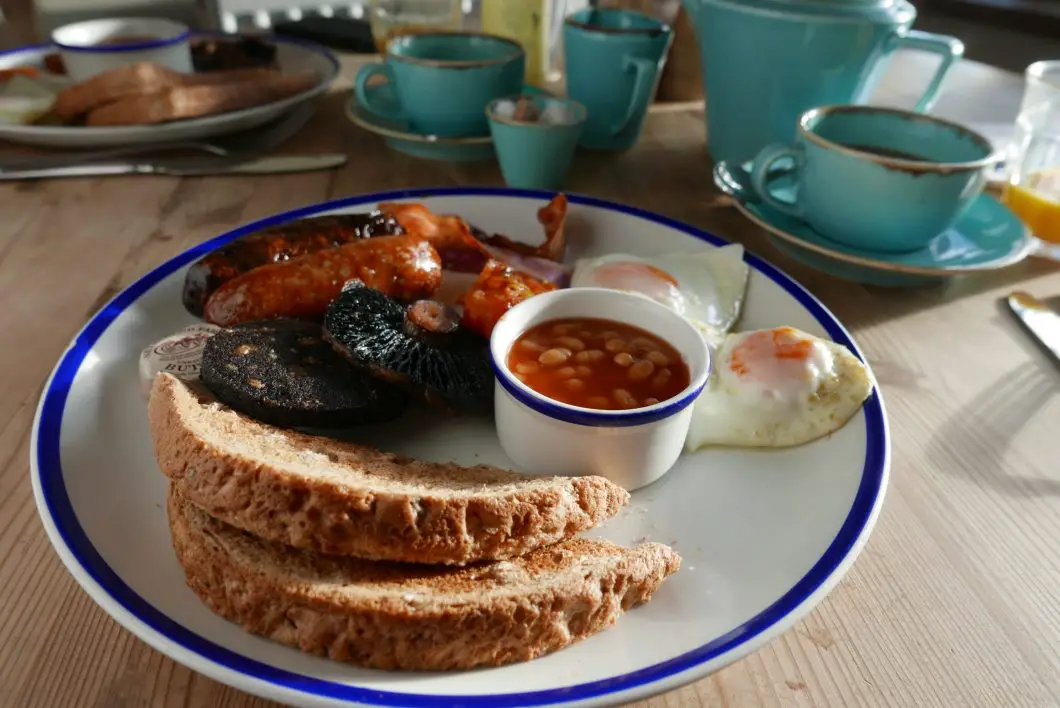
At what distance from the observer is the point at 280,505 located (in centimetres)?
100

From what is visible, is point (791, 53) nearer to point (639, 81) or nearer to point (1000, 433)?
point (639, 81)

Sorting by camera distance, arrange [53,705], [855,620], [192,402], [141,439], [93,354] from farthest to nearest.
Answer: [93,354] < [141,439] < [192,402] < [855,620] < [53,705]

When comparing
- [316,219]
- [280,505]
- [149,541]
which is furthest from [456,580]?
[316,219]

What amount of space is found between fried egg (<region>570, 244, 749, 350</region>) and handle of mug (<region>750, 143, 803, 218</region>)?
0.26m

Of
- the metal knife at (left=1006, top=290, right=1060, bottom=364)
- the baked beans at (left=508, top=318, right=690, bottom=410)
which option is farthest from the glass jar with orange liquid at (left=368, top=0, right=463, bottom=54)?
the metal knife at (left=1006, top=290, right=1060, bottom=364)

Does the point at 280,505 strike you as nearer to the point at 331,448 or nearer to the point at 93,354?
the point at 331,448

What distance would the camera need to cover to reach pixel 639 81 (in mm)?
2502

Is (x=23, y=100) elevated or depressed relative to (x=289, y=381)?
depressed

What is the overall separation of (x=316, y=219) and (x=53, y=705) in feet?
3.90

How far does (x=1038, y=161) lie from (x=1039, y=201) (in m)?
0.34

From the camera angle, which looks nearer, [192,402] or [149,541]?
[149,541]

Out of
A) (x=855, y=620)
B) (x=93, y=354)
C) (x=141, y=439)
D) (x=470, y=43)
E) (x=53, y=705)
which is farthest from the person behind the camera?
(x=470, y=43)

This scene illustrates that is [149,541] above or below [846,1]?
below

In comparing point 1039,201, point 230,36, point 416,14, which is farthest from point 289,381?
point 230,36
